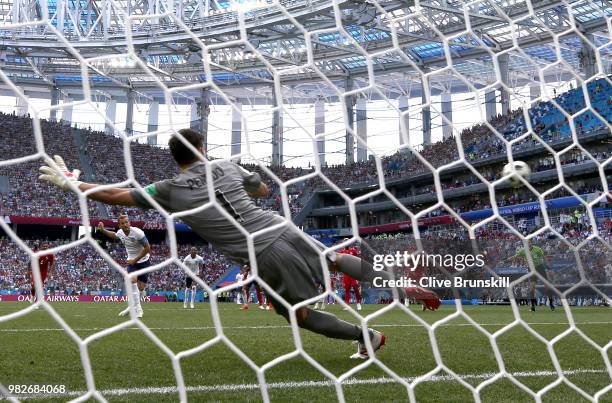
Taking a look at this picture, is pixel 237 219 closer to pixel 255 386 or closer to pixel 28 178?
pixel 255 386

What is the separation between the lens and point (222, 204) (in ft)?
9.54

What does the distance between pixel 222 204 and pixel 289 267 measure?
440 mm

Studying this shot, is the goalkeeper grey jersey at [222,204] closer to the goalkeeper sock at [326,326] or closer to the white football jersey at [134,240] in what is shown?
the goalkeeper sock at [326,326]

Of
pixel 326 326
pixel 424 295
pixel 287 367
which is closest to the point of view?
pixel 326 326

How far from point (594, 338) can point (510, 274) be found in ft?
27.2

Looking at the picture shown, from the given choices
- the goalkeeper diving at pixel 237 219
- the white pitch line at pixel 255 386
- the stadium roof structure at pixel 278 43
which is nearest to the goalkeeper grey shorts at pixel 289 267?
the goalkeeper diving at pixel 237 219

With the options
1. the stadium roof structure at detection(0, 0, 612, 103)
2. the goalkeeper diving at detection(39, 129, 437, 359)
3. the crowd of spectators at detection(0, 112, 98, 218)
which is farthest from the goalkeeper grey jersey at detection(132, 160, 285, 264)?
the crowd of spectators at detection(0, 112, 98, 218)

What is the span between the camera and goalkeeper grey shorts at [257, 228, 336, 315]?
2.96m

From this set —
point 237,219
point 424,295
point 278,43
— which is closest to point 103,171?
point 278,43

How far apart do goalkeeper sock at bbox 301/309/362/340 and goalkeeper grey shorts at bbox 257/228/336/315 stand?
209 millimetres

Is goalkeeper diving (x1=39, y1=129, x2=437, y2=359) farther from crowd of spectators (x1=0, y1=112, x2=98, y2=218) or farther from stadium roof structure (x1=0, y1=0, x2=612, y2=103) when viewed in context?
crowd of spectators (x1=0, y1=112, x2=98, y2=218)

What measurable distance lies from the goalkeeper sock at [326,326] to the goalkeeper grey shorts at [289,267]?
0.68 feet

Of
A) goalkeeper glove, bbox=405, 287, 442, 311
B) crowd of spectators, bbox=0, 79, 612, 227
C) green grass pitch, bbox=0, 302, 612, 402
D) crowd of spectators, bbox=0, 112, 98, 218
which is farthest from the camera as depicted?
crowd of spectators, bbox=0, 112, 98, 218

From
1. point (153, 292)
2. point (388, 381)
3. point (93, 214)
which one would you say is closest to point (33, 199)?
point (93, 214)
